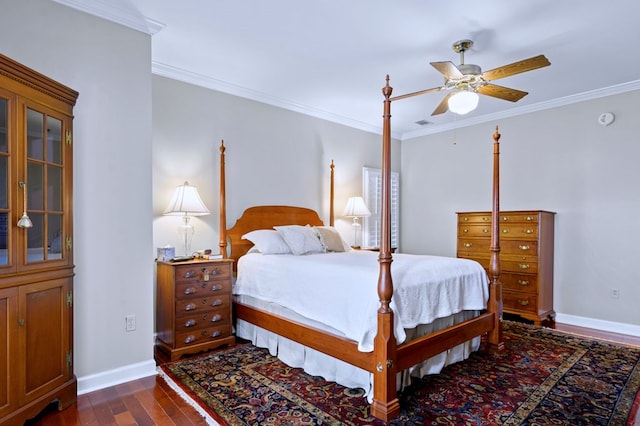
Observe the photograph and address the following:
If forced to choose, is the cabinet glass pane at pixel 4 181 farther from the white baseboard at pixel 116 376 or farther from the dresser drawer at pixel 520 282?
the dresser drawer at pixel 520 282

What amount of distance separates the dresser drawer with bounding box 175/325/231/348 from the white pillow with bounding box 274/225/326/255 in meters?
1.02

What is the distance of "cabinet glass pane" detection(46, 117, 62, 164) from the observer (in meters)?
2.30

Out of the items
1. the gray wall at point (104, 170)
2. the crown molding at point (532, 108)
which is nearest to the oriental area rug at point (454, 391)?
the gray wall at point (104, 170)

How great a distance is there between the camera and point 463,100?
2988mm

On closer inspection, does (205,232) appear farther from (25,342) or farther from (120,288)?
(25,342)

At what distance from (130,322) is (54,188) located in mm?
1152

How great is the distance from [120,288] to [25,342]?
758 millimetres

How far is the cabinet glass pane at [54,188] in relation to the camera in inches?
90.7

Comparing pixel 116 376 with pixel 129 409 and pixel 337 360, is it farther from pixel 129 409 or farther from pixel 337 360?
pixel 337 360

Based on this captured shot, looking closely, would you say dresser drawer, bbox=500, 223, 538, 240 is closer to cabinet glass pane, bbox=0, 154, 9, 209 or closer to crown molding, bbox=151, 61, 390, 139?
crown molding, bbox=151, 61, 390, 139

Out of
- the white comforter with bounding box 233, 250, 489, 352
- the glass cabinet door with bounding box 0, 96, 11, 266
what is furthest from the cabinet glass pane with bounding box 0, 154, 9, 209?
the white comforter with bounding box 233, 250, 489, 352

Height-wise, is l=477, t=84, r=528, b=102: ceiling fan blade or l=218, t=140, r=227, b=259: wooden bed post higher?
l=477, t=84, r=528, b=102: ceiling fan blade

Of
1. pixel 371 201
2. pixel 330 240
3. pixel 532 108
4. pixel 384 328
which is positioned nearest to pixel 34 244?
pixel 384 328

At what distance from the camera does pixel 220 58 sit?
140 inches
